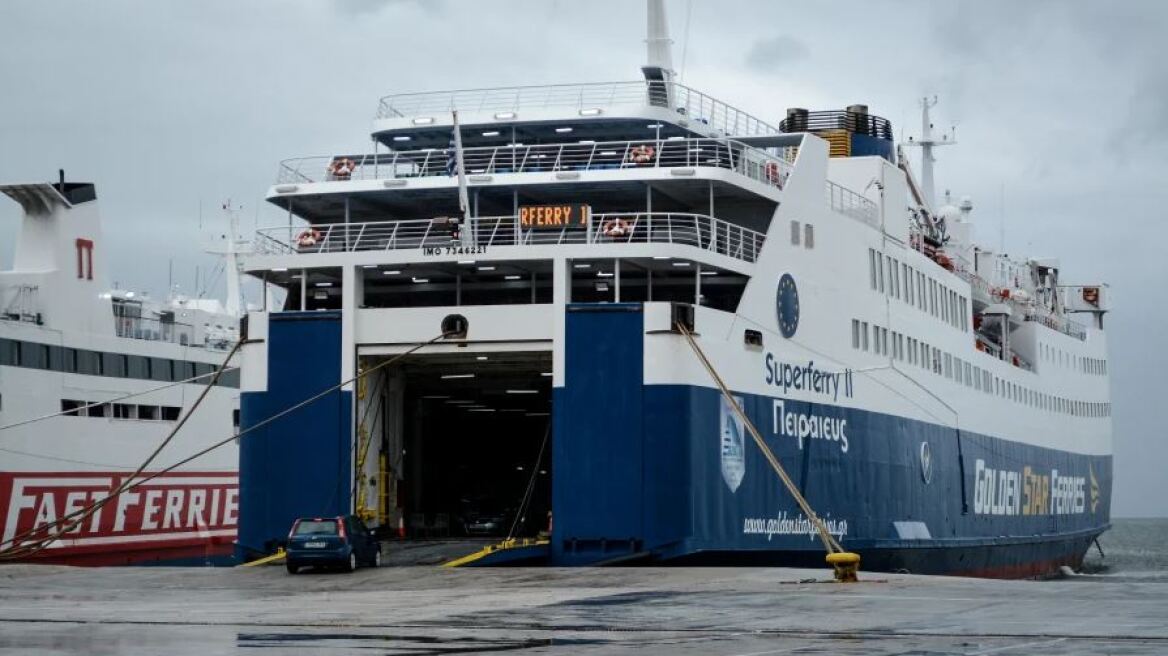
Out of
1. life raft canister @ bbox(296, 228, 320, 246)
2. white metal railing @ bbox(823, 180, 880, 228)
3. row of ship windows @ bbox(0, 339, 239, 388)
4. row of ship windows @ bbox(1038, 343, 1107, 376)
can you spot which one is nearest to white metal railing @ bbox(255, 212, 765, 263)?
life raft canister @ bbox(296, 228, 320, 246)

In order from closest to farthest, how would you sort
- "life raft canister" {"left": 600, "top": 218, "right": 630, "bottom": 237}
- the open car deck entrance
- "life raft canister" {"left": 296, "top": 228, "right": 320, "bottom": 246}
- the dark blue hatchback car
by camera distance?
the dark blue hatchback car → "life raft canister" {"left": 600, "top": 218, "right": 630, "bottom": 237} → the open car deck entrance → "life raft canister" {"left": 296, "top": 228, "right": 320, "bottom": 246}

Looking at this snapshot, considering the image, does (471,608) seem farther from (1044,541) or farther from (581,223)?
(1044,541)

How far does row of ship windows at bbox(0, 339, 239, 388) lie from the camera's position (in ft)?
142

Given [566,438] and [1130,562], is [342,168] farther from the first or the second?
[1130,562]

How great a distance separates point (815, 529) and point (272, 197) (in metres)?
11.8

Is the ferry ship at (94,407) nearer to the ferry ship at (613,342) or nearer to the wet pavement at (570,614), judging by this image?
the ferry ship at (613,342)

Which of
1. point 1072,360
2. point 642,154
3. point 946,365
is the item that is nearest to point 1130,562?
point 1072,360

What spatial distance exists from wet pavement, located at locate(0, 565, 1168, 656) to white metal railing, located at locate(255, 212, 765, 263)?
6081 mm

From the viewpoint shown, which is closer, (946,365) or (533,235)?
(533,235)

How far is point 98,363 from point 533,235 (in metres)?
21.2

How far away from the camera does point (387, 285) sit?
31.9 meters

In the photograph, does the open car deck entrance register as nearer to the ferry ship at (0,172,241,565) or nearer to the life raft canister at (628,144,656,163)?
the life raft canister at (628,144,656,163)

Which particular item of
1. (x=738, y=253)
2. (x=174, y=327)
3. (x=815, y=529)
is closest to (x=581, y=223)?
(x=738, y=253)

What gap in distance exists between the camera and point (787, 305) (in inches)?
1208
